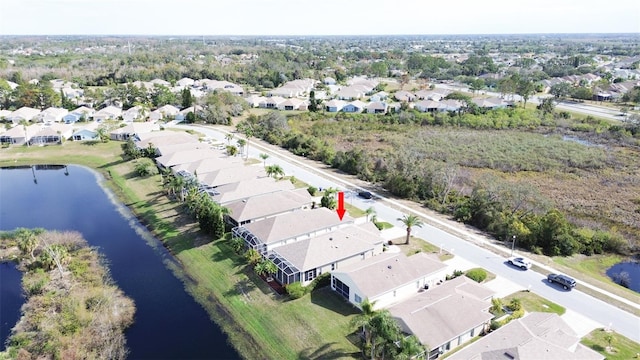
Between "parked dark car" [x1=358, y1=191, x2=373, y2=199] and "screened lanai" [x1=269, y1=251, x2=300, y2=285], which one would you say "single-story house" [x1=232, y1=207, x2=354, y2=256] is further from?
"parked dark car" [x1=358, y1=191, x2=373, y2=199]

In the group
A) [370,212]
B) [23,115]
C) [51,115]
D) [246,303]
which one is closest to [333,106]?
[51,115]

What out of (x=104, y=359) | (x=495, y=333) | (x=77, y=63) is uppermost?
(x=77, y=63)

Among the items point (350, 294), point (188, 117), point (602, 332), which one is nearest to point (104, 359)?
point (350, 294)

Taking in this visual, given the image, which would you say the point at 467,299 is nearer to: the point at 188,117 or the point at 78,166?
the point at 78,166

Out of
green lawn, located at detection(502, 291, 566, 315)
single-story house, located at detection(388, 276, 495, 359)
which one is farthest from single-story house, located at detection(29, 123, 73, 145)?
green lawn, located at detection(502, 291, 566, 315)

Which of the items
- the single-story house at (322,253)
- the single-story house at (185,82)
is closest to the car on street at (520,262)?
the single-story house at (322,253)

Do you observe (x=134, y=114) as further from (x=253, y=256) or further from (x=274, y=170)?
(x=253, y=256)
